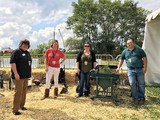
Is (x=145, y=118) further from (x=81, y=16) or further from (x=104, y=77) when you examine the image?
(x=81, y=16)

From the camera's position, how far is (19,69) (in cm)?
543

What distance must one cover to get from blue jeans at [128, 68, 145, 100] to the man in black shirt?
8.90 feet

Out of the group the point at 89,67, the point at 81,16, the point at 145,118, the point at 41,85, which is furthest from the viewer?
the point at 81,16

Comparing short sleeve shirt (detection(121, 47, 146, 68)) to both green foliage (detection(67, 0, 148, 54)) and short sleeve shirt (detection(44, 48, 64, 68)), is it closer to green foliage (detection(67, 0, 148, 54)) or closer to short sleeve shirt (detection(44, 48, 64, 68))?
short sleeve shirt (detection(44, 48, 64, 68))

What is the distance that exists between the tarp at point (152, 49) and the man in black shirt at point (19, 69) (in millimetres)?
4885

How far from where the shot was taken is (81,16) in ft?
132

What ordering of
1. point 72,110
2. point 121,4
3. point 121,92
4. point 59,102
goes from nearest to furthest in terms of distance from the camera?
point 72,110, point 59,102, point 121,92, point 121,4

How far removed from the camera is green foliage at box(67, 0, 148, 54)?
38.2m

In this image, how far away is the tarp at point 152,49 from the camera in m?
8.91

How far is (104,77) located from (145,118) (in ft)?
5.63

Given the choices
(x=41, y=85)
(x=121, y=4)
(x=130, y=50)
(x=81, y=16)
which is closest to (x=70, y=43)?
(x=81, y=16)

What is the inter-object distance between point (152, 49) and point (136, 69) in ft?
9.04

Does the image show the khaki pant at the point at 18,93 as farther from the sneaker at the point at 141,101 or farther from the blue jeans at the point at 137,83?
the sneaker at the point at 141,101

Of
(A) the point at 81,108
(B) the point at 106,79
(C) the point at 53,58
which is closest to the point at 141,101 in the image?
(B) the point at 106,79
